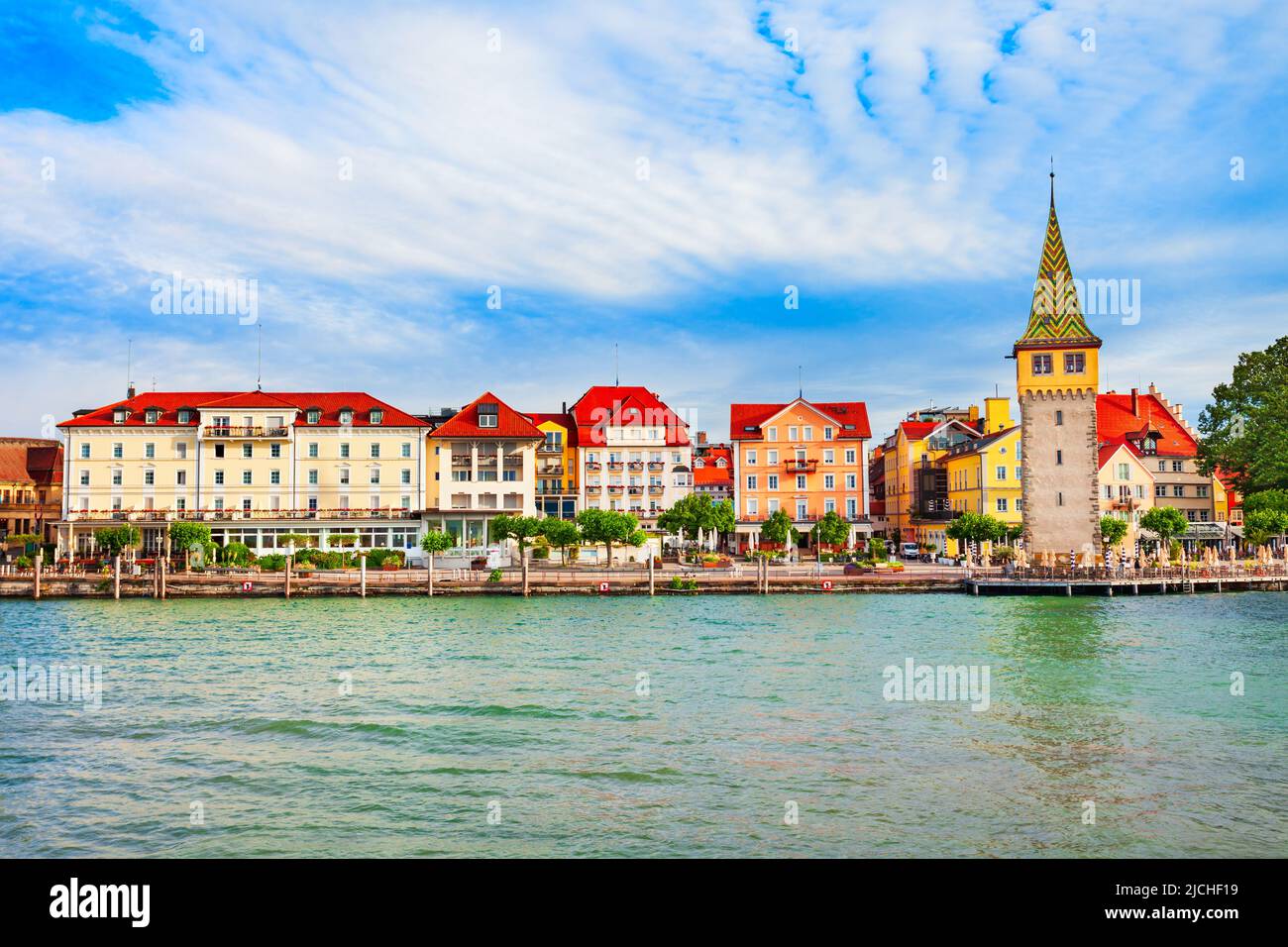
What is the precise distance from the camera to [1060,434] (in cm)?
6956

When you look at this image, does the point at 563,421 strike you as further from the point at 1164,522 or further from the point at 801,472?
the point at 1164,522

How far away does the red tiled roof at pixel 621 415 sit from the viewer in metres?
86.8

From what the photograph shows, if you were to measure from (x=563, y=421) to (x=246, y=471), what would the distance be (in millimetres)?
26962

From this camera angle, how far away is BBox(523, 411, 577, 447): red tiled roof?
8762 centimetres

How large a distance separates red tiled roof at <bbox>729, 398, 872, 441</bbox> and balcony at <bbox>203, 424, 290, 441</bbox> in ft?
125

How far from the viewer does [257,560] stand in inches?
2638

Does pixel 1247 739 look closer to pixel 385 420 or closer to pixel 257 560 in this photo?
pixel 257 560

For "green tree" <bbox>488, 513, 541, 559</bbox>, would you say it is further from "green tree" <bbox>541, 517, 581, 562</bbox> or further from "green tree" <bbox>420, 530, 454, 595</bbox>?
"green tree" <bbox>420, 530, 454, 595</bbox>

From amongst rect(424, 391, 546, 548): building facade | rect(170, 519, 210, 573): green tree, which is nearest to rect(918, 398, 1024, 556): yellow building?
rect(424, 391, 546, 548): building facade

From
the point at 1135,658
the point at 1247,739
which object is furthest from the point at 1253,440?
the point at 1247,739

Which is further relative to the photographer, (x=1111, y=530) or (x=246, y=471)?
(x=246, y=471)

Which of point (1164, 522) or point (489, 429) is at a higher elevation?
point (489, 429)

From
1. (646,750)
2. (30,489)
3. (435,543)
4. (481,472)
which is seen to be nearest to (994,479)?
(481,472)
